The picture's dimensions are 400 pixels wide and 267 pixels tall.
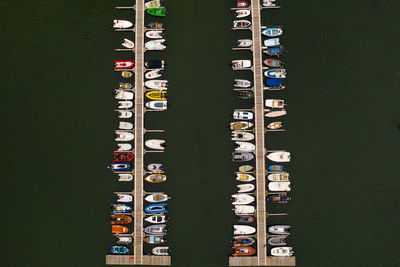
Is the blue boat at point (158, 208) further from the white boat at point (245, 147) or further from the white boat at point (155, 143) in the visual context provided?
the white boat at point (245, 147)

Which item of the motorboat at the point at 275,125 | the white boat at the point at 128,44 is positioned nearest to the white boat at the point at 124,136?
the white boat at the point at 128,44

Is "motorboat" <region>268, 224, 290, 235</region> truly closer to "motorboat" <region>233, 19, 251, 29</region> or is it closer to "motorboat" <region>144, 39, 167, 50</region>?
"motorboat" <region>233, 19, 251, 29</region>

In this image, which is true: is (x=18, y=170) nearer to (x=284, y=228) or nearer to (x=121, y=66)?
(x=121, y=66)

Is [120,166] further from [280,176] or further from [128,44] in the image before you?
[280,176]

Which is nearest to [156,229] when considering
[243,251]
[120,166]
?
[120,166]

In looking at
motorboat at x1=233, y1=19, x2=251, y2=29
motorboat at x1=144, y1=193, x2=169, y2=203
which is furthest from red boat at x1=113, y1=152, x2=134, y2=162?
motorboat at x1=233, y1=19, x2=251, y2=29
